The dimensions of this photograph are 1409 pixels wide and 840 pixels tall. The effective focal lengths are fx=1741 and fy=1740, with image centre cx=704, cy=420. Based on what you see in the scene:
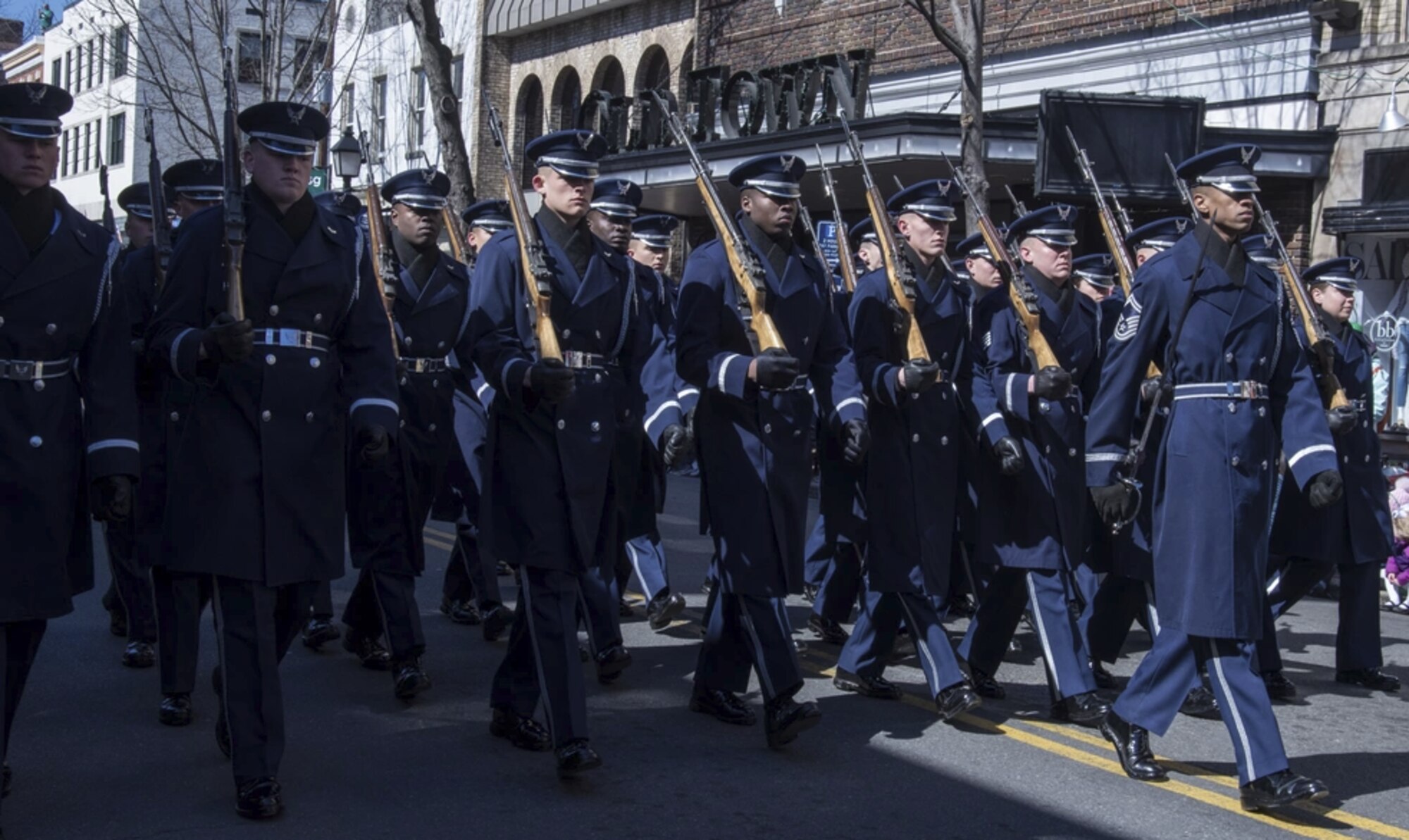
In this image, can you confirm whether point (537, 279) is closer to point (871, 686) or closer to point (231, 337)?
point (231, 337)

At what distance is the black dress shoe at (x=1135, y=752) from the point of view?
6.36 m

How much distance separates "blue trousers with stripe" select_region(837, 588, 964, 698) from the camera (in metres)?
7.01

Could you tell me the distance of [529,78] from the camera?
33.6m

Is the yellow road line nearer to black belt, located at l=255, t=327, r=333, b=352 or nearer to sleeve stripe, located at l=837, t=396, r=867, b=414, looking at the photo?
sleeve stripe, located at l=837, t=396, r=867, b=414

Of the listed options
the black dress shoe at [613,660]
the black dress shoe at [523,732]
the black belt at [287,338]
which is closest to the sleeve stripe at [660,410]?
the black dress shoe at [523,732]

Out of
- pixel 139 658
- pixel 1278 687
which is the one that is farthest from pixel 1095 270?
pixel 139 658

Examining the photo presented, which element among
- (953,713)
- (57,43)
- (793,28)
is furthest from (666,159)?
(57,43)

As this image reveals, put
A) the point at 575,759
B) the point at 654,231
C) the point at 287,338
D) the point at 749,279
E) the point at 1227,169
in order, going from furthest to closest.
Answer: the point at 654,231, the point at 749,279, the point at 1227,169, the point at 575,759, the point at 287,338

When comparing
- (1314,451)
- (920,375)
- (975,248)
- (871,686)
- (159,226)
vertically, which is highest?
(975,248)

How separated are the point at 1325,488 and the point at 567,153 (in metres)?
2.98

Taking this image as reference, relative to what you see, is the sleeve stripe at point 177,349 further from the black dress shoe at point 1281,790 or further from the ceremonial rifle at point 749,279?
the black dress shoe at point 1281,790

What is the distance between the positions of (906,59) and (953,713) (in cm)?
1744

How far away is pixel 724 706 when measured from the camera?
23.2ft

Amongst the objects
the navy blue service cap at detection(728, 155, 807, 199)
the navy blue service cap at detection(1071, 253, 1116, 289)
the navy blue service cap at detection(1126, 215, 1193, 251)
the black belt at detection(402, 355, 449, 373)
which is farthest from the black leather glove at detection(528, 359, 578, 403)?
the navy blue service cap at detection(1126, 215, 1193, 251)
